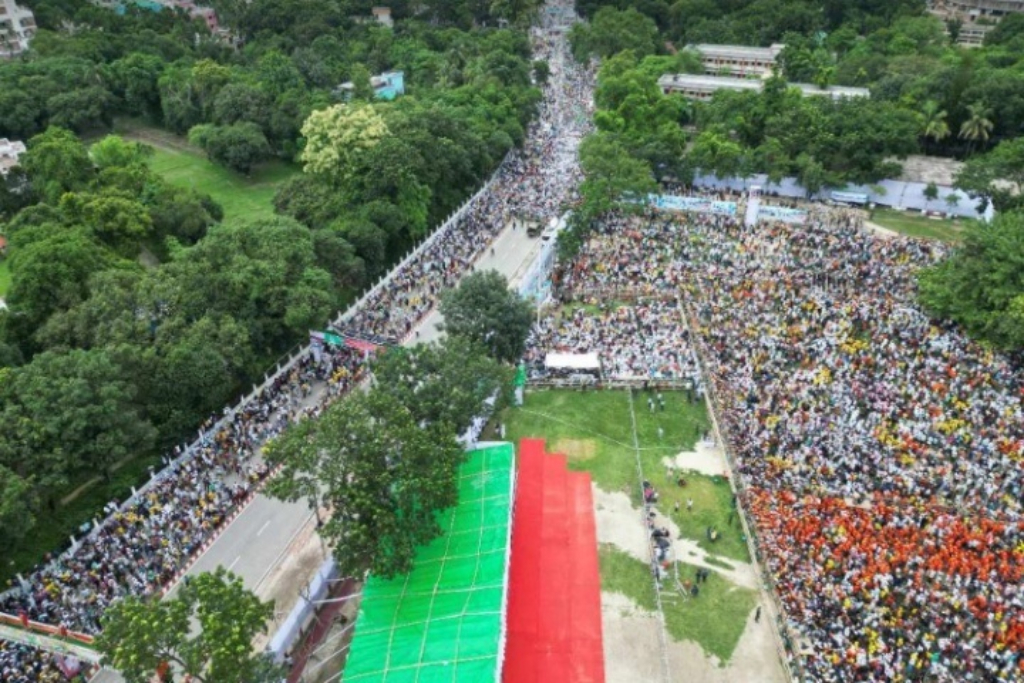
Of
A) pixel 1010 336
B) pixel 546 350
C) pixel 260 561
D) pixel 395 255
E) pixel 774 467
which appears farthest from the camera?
pixel 395 255

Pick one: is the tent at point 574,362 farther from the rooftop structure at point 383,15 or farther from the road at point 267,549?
the rooftop structure at point 383,15

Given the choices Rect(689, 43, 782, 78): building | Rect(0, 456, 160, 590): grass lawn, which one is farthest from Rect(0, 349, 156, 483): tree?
Rect(689, 43, 782, 78): building

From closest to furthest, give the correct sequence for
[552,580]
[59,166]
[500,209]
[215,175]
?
[552,580] → [59,166] → [500,209] → [215,175]

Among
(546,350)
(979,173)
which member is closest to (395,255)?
(546,350)

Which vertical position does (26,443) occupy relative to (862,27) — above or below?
below

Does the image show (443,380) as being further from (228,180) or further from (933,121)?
(933,121)

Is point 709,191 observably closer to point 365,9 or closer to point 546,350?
point 546,350

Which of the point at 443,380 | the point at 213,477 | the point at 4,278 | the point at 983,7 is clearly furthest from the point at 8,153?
the point at 983,7
